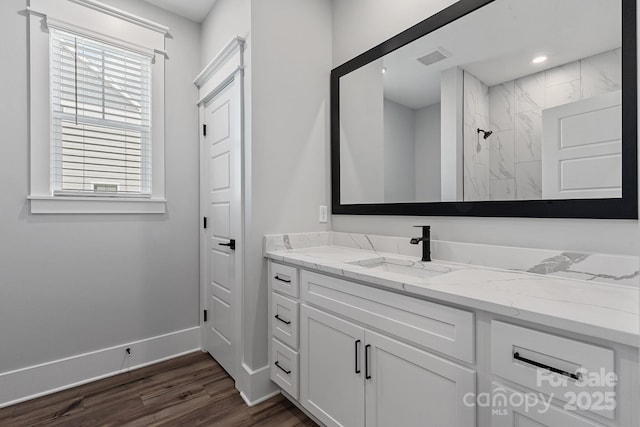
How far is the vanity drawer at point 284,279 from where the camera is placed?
1761mm

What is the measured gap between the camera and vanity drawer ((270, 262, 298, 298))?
176cm

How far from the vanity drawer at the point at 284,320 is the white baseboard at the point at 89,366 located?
1.09 meters

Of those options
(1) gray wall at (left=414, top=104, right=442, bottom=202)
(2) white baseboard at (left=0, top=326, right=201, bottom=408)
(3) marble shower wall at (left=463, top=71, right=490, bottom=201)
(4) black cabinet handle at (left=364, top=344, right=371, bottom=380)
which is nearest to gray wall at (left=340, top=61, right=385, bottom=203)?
(1) gray wall at (left=414, top=104, right=442, bottom=202)

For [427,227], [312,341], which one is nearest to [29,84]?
[312,341]

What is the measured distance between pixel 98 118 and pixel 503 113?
2612mm

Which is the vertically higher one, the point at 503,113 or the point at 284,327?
the point at 503,113

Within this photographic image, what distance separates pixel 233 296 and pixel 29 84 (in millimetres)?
1894

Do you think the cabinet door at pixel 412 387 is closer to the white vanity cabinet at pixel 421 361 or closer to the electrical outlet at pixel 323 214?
the white vanity cabinet at pixel 421 361

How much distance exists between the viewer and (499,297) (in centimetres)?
96

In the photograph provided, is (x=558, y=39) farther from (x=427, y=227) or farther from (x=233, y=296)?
(x=233, y=296)

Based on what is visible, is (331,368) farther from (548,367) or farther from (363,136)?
(363,136)

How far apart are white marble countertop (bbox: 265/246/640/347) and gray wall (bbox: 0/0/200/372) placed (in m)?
1.53

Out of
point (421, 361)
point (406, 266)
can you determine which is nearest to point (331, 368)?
point (421, 361)

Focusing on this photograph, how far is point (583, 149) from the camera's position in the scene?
121cm
